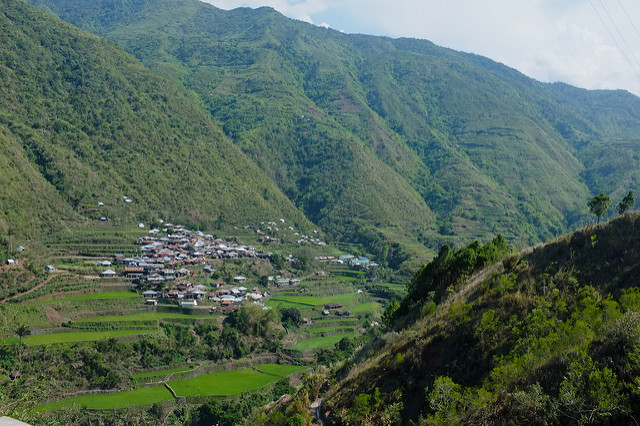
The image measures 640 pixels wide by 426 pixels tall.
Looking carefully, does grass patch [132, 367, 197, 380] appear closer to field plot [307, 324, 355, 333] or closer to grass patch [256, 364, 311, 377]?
grass patch [256, 364, 311, 377]

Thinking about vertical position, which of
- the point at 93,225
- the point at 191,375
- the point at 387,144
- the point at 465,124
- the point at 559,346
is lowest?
the point at 191,375

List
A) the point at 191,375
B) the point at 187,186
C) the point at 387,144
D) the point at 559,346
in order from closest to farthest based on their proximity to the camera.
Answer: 1. the point at 559,346
2. the point at 191,375
3. the point at 187,186
4. the point at 387,144

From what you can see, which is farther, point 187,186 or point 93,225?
point 187,186

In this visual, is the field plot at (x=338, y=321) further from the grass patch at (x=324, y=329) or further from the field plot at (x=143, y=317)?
the field plot at (x=143, y=317)

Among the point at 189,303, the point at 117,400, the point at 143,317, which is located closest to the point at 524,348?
the point at 117,400

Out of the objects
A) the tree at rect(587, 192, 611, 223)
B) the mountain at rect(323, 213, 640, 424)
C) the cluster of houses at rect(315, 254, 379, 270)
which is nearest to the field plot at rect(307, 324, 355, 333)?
the cluster of houses at rect(315, 254, 379, 270)

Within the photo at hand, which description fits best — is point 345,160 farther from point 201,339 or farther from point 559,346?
point 559,346

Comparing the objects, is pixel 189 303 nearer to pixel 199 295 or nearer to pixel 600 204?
pixel 199 295

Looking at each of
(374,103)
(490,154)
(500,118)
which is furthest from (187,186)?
(500,118)
